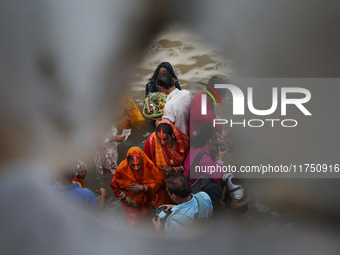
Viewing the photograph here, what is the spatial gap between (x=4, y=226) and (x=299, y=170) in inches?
44.3

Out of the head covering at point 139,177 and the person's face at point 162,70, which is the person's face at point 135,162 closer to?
the head covering at point 139,177

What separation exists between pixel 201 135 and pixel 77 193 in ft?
1.72

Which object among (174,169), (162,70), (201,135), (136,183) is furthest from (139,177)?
(162,70)

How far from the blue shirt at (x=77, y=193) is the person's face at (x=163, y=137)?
0.35 m

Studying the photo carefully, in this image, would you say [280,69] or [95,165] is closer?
[280,69]

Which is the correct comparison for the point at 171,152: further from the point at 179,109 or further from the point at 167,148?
the point at 179,109

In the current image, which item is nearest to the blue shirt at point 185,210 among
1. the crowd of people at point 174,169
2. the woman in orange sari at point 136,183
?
the crowd of people at point 174,169

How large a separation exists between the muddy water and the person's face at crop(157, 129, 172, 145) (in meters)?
0.06

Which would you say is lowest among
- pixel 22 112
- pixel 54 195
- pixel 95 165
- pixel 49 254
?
pixel 49 254

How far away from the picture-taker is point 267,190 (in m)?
1.12

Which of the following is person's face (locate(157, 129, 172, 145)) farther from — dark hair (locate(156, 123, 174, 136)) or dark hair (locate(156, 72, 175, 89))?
dark hair (locate(156, 72, 175, 89))

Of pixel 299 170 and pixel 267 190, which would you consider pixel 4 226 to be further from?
pixel 299 170

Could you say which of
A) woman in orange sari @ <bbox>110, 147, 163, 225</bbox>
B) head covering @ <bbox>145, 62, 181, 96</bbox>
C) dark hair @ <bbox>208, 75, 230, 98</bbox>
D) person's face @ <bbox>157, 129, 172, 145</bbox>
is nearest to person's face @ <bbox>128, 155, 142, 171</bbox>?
woman in orange sari @ <bbox>110, 147, 163, 225</bbox>

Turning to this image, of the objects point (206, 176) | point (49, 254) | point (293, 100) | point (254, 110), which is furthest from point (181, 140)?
point (49, 254)
